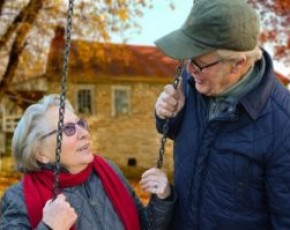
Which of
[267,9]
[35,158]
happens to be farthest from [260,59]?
[267,9]

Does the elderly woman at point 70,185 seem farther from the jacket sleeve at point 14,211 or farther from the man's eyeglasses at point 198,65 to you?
the man's eyeglasses at point 198,65

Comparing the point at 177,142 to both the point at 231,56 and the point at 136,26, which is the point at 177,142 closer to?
the point at 231,56

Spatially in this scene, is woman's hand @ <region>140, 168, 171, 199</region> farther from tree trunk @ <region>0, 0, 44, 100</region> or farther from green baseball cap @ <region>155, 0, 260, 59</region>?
tree trunk @ <region>0, 0, 44, 100</region>

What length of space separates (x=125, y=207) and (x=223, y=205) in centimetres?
46

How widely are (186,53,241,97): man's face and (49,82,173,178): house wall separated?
73.4ft

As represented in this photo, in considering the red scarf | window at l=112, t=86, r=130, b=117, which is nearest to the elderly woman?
the red scarf

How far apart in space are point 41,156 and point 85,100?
22273 mm

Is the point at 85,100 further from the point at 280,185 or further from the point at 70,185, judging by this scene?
the point at 280,185

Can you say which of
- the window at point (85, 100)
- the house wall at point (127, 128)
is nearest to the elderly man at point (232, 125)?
the house wall at point (127, 128)

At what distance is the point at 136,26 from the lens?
14.4 m

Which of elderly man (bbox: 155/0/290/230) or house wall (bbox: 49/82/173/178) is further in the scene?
house wall (bbox: 49/82/173/178)

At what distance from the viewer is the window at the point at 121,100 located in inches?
975

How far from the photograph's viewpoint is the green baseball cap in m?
1.85

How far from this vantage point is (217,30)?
1868 millimetres
